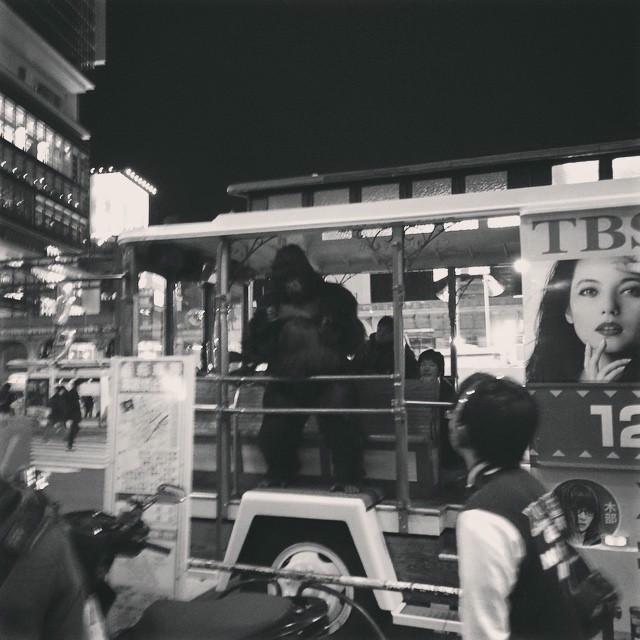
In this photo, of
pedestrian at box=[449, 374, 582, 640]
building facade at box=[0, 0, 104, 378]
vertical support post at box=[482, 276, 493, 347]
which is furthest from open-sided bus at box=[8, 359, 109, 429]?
building facade at box=[0, 0, 104, 378]

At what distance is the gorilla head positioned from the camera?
4539 mm

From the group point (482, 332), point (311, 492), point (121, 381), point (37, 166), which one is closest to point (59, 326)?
point (121, 381)

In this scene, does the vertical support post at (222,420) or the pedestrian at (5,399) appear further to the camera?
the pedestrian at (5,399)

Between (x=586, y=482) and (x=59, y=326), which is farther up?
(x=59, y=326)

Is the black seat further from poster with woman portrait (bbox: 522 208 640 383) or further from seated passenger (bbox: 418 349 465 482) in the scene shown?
seated passenger (bbox: 418 349 465 482)

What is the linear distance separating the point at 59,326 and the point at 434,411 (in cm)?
305

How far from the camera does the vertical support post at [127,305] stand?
173 inches

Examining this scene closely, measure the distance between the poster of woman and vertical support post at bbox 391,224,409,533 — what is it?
80 cm

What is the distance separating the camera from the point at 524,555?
1.66 metres

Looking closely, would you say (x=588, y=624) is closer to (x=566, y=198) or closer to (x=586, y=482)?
(x=586, y=482)

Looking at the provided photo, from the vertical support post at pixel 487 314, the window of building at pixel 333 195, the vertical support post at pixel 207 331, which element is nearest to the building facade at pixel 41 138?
the window of building at pixel 333 195

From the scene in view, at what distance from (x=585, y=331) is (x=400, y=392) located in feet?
3.84

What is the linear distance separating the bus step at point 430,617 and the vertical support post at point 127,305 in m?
2.59

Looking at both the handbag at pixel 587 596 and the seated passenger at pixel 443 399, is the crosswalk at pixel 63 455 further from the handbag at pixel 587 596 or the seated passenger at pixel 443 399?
the handbag at pixel 587 596
